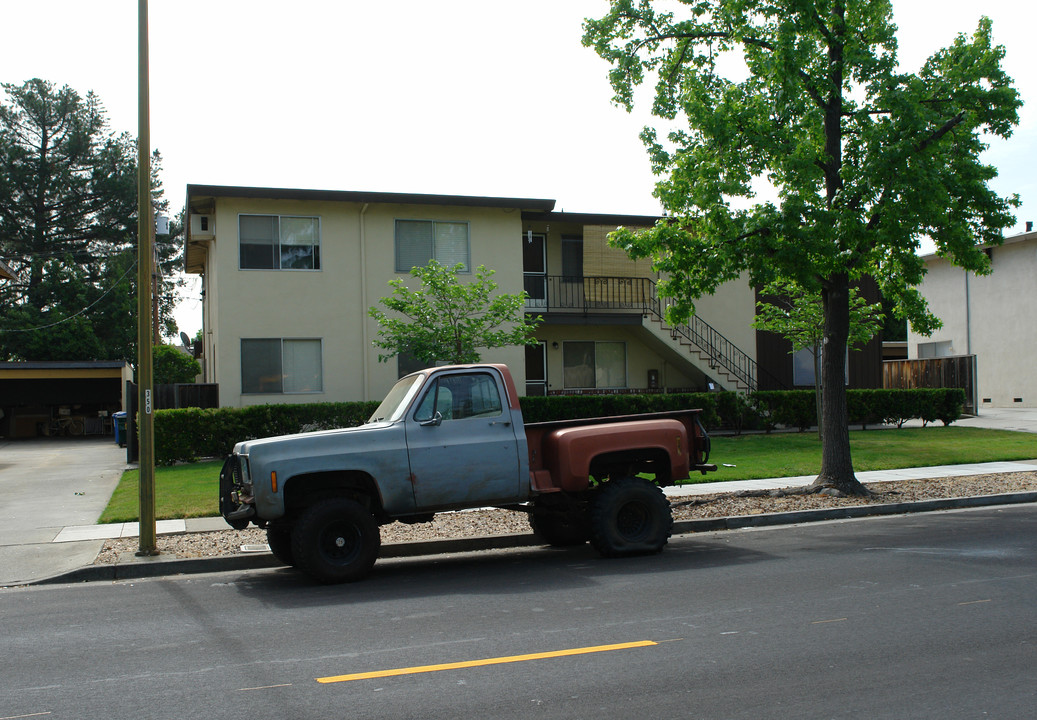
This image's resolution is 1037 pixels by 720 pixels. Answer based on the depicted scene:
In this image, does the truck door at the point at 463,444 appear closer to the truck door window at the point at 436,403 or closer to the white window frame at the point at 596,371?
the truck door window at the point at 436,403

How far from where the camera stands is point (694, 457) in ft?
33.9

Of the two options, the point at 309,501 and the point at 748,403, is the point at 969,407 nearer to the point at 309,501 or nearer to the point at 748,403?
the point at 748,403

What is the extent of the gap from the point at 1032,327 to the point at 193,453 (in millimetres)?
30041

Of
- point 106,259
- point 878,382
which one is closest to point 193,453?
point 878,382

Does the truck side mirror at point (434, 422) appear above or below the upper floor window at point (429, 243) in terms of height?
below

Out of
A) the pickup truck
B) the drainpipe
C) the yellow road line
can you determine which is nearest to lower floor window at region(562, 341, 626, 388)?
the drainpipe

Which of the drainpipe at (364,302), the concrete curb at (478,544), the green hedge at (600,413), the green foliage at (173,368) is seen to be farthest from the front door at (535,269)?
the concrete curb at (478,544)

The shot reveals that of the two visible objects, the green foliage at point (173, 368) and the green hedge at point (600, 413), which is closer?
the green hedge at point (600, 413)

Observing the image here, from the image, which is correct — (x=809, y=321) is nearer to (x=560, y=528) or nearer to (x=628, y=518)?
(x=560, y=528)

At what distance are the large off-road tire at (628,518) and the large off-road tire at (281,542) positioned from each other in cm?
318

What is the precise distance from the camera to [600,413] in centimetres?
2275

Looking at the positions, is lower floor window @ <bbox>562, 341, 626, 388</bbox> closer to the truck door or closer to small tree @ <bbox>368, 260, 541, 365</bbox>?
small tree @ <bbox>368, 260, 541, 365</bbox>

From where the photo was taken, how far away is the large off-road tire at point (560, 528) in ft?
35.1

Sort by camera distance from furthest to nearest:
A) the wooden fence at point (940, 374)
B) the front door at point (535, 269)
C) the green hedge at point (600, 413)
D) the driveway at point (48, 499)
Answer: the wooden fence at point (940, 374) → the front door at point (535, 269) → the green hedge at point (600, 413) → the driveway at point (48, 499)
